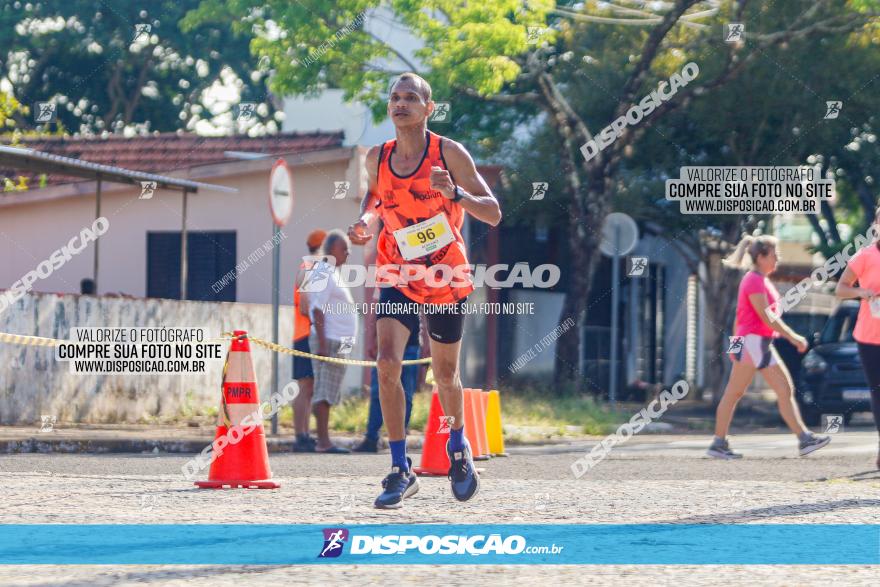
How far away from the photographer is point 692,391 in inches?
1200

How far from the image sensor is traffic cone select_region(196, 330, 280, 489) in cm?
866

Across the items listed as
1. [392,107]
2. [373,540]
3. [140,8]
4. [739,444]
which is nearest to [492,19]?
[739,444]

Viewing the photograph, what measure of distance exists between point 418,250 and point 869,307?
176 inches

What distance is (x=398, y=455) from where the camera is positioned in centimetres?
729

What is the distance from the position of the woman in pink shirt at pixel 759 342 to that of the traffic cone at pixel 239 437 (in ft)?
15.7

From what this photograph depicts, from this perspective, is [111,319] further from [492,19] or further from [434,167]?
[434,167]

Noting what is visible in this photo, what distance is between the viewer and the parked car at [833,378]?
21.0 meters

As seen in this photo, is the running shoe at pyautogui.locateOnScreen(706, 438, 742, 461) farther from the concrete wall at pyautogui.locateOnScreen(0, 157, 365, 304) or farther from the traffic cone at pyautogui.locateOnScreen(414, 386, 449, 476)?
the concrete wall at pyautogui.locateOnScreen(0, 157, 365, 304)

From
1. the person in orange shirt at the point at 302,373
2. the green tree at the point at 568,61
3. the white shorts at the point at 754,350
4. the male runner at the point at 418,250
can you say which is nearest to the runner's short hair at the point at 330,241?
the person in orange shirt at the point at 302,373

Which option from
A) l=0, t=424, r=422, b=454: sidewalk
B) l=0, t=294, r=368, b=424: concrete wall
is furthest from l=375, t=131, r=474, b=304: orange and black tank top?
l=0, t=294, r=368, b=424: concrete wall

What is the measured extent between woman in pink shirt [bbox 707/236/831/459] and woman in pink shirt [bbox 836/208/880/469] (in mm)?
1569

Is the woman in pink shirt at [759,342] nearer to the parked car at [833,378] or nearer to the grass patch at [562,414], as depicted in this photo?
the grass patch at [562,414]

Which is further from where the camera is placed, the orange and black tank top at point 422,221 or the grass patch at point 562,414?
the grass patch at point 562,414

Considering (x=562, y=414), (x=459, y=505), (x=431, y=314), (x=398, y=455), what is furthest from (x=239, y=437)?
(x=562, y=414)
